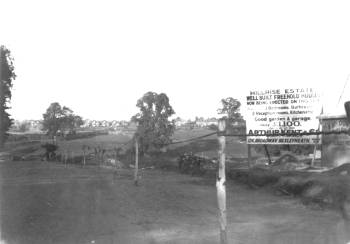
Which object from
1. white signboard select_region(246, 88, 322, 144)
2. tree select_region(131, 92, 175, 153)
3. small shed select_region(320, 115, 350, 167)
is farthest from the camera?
Result: tree select_region(131, 92, 175, 153)

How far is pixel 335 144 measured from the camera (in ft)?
66.7

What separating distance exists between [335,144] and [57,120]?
74317 millimetres

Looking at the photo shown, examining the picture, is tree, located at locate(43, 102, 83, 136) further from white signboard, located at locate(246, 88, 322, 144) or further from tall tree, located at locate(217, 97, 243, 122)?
white signboard, located at locate(246, 88, 322, 144)

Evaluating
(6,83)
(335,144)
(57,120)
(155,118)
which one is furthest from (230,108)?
(57,120)

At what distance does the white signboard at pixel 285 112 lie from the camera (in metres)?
18.3

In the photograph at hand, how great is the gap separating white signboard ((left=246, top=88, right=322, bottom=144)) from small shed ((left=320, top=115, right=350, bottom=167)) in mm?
1448

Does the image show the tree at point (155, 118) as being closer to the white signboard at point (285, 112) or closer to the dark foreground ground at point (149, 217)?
the white signboard at point (285, 112)

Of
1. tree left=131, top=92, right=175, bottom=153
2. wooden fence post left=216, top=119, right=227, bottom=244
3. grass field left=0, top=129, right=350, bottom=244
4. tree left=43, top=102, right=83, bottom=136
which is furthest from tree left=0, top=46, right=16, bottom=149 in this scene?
tree left=43, top=102, right=83, bottom=136

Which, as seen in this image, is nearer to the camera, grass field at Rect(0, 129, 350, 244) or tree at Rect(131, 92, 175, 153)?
grass field at Rect(0, 129, 350, 244)

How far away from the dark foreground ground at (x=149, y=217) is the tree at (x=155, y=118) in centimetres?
4410

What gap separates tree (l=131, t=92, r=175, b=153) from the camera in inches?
2329

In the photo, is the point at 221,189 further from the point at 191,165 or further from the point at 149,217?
the point at 191,165

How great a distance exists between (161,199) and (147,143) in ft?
143

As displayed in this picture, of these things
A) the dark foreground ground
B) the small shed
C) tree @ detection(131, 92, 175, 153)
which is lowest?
the dark foreground ground
